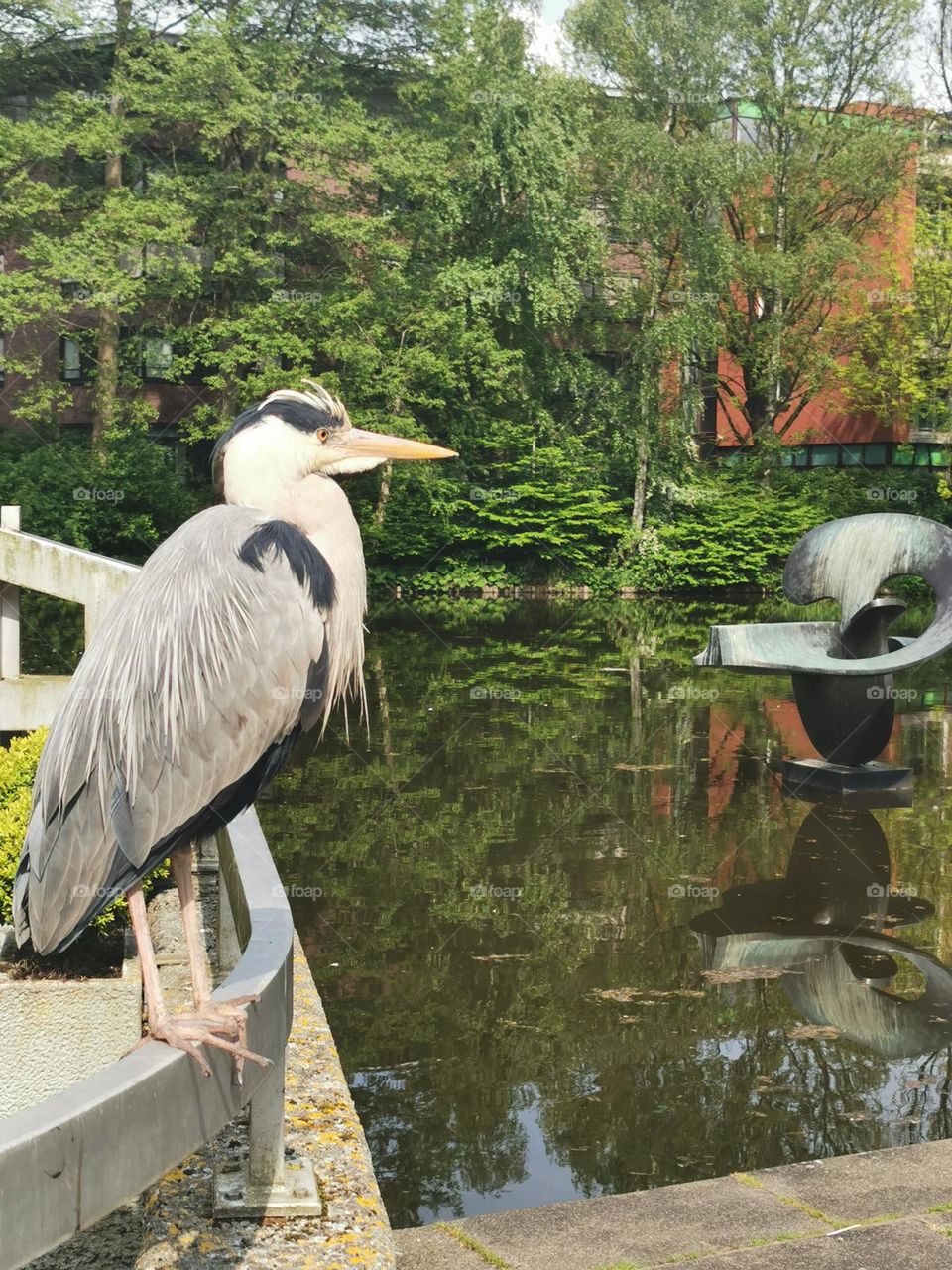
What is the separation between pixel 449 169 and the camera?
3531cm

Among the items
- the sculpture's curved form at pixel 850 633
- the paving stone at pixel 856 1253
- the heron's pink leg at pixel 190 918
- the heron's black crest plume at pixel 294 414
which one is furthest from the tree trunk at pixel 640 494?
the heron's pink leg at pixel 190 918

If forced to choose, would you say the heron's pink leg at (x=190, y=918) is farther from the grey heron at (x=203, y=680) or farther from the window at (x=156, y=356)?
the window at (x=156, y=356)

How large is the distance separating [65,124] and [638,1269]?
34.1 m

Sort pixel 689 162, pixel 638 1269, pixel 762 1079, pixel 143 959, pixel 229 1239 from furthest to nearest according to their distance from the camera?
pixel 689 162 < pixel 762 1079 < pixel 638 1269 < pixel 229 1239 < pixel 143 959

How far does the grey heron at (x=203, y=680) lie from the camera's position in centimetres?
309

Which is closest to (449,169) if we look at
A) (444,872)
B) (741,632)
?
(741,632)

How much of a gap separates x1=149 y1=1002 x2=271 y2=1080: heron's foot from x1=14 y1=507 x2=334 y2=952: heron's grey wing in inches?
13.8

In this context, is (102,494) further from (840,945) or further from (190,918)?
(190,918)

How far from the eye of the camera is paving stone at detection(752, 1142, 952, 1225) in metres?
4.53

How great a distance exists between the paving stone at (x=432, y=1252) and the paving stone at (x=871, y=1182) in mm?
1098

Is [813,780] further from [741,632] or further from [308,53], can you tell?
[308,53]

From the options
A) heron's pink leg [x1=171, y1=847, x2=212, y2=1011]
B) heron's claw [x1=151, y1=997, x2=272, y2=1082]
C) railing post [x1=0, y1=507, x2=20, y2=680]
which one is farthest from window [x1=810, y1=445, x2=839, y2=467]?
heron's claw [x1=151, y1=997, x2=272, y2=1082]

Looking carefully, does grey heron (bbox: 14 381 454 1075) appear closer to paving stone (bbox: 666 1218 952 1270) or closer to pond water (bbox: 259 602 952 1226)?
paving stone (bbox: 666 1218 952 1270)

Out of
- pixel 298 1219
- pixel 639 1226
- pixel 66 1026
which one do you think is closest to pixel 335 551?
pixel 298 1219
